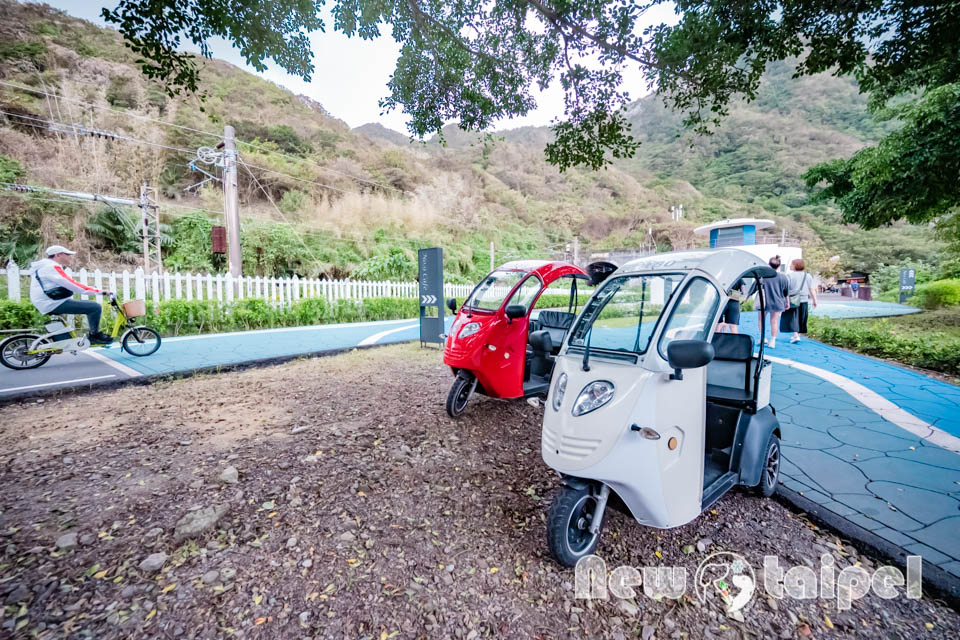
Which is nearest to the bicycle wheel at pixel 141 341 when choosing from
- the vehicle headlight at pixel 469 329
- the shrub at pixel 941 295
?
the vehicle headlight at pixel 469 329

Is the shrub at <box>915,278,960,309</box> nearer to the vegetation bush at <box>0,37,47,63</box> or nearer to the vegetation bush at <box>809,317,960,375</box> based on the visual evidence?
the vegetation bush at <box>809,317,960,375</box>

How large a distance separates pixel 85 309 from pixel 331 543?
6.39 metres

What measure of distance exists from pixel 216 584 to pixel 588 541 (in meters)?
1.78

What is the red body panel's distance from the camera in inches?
154

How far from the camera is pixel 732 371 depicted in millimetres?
2814

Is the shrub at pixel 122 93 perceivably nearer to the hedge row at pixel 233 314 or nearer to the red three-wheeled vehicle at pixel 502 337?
the hedge row at pixel 233 314

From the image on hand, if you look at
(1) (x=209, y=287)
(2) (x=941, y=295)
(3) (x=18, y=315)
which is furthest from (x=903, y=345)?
(3) (x=18, y=315)

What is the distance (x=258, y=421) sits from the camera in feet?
12.4

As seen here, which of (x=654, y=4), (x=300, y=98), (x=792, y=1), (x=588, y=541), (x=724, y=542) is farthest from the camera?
(x=300, y=98)

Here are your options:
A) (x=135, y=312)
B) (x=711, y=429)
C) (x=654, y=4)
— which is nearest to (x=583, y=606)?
(x=711, y=429)

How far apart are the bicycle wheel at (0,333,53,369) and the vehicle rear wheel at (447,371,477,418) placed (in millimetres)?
6104

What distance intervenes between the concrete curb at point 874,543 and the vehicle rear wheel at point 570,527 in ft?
4.85

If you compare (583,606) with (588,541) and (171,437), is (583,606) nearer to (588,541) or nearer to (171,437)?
(588,541)

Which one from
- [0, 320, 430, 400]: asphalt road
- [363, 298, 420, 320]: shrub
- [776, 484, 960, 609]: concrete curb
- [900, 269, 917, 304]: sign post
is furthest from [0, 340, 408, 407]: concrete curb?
[900, 269, 917, 304]: sign post
